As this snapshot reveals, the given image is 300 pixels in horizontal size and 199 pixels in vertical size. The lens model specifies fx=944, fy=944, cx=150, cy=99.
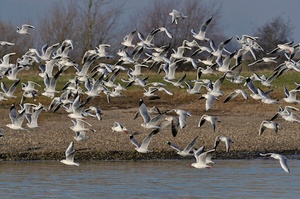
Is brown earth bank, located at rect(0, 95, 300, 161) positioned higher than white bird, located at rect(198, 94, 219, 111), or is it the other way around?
white bird, located at rect(198, 94, 219, 111)

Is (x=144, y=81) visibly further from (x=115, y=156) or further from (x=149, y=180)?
(x=149, y=180)

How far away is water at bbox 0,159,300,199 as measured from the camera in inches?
805

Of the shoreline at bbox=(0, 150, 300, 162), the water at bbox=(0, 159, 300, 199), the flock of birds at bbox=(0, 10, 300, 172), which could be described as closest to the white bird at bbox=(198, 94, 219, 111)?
the flock of birds at bbox=(0, 10, 300, 172)

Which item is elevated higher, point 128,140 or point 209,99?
point 209,99

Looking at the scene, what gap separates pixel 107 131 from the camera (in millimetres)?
28219

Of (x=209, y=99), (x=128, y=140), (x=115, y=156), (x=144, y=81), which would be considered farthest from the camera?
(x=128, y=140)

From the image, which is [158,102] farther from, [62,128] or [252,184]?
[252,184]

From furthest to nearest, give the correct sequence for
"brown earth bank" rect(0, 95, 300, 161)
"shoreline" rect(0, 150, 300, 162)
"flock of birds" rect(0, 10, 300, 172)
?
"brown earth bank" rect(0, 95, 300, 161)
"shoreline" rect(0, 150, 300, 162)
"flock of birds" rect(0, 10, 300, 172)

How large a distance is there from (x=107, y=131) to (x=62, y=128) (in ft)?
5.55

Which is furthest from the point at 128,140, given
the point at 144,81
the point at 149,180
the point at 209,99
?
the point at 209,99

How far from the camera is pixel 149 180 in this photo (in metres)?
22.0

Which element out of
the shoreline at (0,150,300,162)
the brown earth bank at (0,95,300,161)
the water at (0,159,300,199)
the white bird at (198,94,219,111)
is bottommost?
the water at (0,159,300,199)

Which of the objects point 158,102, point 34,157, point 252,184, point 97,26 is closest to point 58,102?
point 34,157

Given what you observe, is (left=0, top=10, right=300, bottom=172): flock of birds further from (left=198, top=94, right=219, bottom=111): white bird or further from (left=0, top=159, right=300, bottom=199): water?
(left=0, top=159, right=300, bottom=199): water
